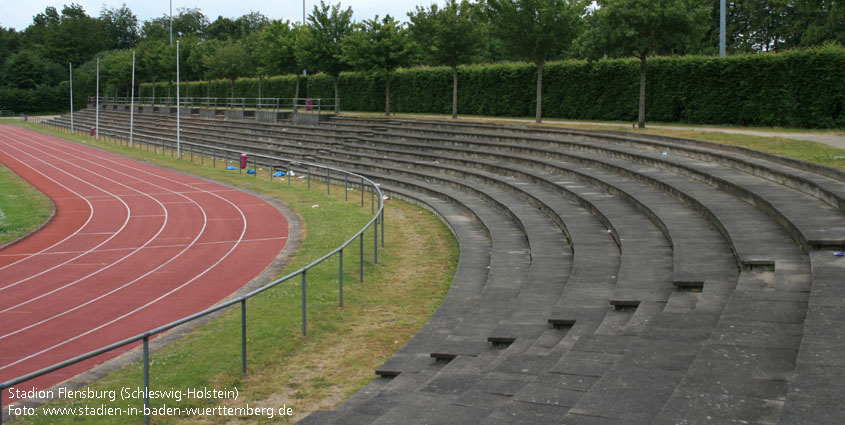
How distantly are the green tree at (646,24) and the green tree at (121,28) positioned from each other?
139 metres

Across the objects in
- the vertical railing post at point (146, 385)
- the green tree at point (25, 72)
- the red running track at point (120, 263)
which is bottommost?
the red running track at point (120, 263)

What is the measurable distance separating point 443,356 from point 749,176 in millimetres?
9240

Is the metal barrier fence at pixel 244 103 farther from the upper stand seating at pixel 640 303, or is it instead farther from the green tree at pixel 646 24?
the upper stand seating at pixel 640 303

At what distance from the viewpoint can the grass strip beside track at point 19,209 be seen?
65.8 ft

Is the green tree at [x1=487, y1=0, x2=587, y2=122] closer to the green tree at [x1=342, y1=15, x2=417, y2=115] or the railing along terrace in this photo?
the green tree at [x1=342, y1=15, x2=417, y2=115]

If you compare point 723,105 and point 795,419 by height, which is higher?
point 723,105

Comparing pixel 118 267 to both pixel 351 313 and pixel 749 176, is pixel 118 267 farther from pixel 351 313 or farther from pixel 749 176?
pixel 749 176

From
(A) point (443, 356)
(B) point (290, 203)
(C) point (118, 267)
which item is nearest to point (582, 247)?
(A) point (443, 356)

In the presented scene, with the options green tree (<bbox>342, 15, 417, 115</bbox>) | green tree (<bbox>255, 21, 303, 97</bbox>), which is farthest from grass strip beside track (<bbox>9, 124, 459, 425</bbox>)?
green tree (<bbox>255, 21, 303, 97</bbox>)

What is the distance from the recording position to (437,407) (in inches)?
227

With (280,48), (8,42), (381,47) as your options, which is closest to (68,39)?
(8,42)

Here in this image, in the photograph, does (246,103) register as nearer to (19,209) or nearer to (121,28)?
(19,209)

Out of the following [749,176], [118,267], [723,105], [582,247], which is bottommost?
[118,267]

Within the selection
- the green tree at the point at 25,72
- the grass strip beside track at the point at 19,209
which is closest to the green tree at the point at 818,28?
the grass strip beside track at the point at 19,209
